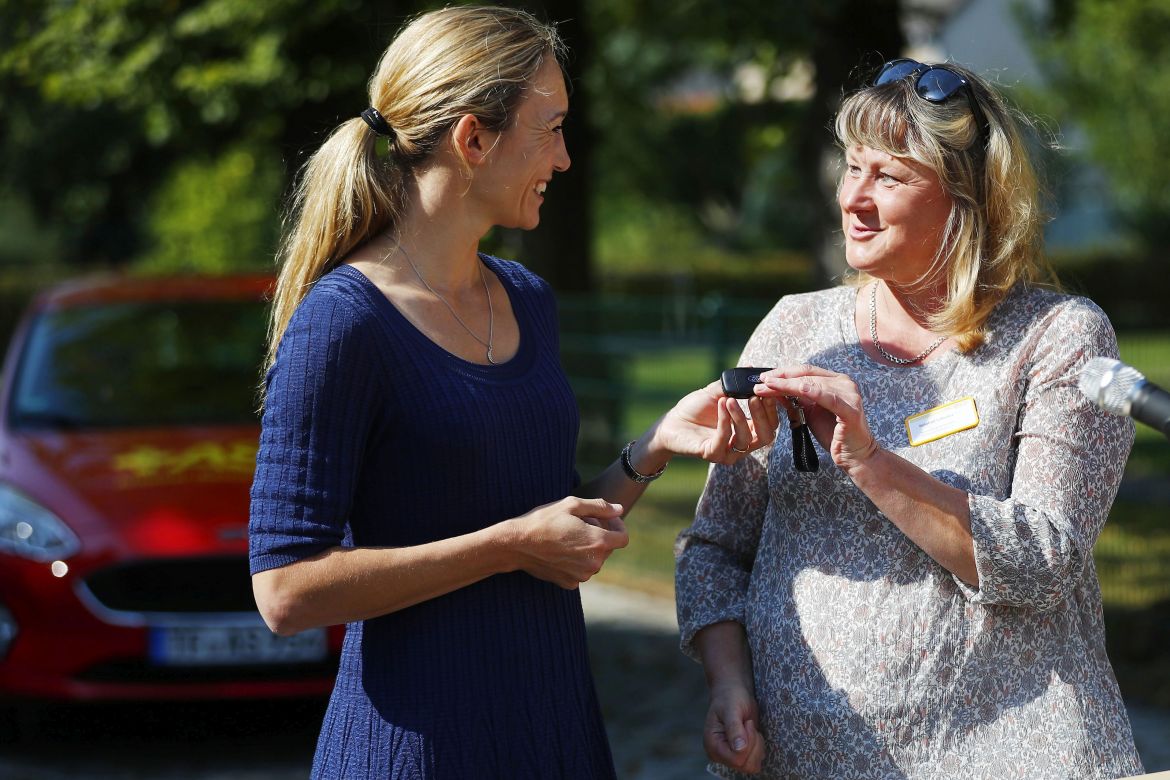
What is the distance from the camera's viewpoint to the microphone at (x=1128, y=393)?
170 centimetres

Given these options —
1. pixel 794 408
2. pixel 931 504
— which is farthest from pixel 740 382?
pixel 931 504

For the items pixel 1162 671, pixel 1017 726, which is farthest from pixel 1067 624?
pixel 1162 671

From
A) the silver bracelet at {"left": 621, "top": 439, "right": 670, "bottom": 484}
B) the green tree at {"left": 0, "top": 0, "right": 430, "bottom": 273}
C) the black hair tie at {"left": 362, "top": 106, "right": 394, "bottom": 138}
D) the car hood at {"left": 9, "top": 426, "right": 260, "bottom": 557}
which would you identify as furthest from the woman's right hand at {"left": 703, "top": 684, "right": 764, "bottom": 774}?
the green tree at {"left": 0, "top": 0, "right": 430, "bottom": 273}

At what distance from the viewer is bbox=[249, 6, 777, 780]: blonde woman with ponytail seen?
84.8 inches

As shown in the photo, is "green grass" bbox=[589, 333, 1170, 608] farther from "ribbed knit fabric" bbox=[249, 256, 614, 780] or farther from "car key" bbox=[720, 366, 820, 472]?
"ribbed knit fabric" bbox=[249, 256, 614, 780]

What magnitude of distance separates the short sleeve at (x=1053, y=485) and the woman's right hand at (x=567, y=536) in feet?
1.89

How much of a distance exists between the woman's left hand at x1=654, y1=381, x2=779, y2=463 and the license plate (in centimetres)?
320

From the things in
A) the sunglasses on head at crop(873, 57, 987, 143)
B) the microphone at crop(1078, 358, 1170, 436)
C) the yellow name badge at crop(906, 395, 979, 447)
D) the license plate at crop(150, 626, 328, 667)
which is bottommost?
the license plate at crop(150, 626, 328, 667)

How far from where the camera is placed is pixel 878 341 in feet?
8.54

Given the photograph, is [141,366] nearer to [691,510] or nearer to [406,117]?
[691,510]

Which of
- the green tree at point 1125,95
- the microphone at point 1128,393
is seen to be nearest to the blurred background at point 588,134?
the microphone at point 1128,393

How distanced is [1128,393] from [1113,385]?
0.02 metres

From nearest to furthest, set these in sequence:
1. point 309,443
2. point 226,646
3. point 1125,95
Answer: point 309,443 → point 226,646 → point 1125,95

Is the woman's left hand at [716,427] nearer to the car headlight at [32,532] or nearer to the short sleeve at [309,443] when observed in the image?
the short sleeve at [309,443]
